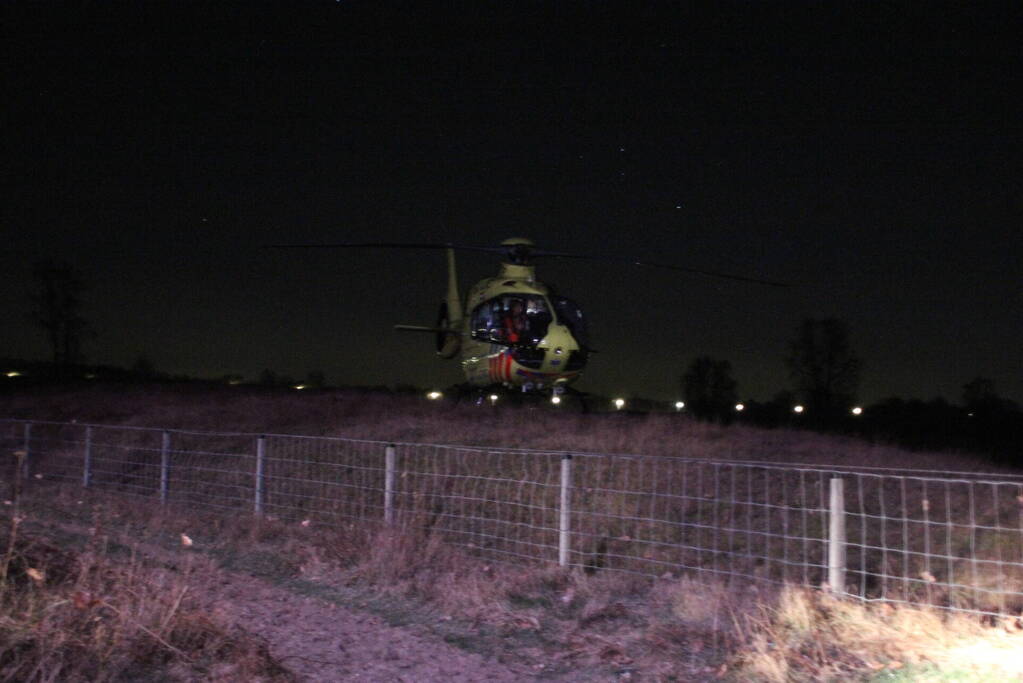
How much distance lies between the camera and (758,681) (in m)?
5.49

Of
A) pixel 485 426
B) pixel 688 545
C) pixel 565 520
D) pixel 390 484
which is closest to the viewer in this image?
pixel 565 520

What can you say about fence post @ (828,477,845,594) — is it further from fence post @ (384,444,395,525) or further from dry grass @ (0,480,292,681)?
fence post @ (384,444,395,525)

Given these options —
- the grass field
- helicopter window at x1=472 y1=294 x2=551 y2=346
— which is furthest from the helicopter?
the grass field

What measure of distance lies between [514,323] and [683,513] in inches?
475

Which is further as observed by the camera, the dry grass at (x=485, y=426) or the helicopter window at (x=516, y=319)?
the helicopter window at (x=516, y=319)

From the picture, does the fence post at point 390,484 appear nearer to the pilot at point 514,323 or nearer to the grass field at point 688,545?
the grass field at point 688,545

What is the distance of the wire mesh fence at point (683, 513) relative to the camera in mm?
7359

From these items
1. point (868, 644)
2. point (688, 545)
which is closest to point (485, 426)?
point (688, 545)

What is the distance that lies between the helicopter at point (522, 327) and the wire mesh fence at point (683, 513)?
21.5 feet

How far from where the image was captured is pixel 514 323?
20891 millimetres

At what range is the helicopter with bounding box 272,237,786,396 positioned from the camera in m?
20.9

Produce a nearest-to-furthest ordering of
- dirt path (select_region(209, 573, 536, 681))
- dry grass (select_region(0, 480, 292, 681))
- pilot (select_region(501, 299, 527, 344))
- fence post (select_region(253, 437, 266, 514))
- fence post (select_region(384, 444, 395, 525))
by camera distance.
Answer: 1. dry grass (select_region(0, 480, 292, 681))
2. dirt path (select_region(209, 573, 536, 681))
3. fence post (select_region(384, 444, 395, 525))
4. fence post (select_region(253, 437, 266, 514))
5. pilot (select_region(501, 299, 527, 344))

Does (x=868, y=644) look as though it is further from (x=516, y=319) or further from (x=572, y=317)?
(x=572, y=317)

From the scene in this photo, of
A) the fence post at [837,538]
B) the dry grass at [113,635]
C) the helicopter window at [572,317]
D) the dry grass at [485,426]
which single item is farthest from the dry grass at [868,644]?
the helicopter window at [572,317]
